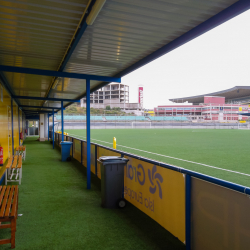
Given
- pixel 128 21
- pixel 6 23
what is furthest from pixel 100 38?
Result: pixel 6 23

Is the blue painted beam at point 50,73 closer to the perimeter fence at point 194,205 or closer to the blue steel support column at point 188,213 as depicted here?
the perimeter fence at point 194,205

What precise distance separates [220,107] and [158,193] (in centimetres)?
9889

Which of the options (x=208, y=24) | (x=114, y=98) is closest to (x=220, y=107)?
(x=114, y=98)

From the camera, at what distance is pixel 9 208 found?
369cm

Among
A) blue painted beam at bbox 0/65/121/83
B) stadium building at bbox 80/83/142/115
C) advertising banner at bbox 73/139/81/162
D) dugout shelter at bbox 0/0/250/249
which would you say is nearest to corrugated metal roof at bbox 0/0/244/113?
dugout shelter at bbox 0/0/250/249

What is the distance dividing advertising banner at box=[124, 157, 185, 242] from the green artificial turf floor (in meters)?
0.24

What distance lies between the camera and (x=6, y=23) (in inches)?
166

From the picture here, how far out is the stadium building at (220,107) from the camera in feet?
302

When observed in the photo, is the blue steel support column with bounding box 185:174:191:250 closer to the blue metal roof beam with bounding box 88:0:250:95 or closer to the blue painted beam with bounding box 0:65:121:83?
the blue metal roof beam with bounding box 88:0:250:95

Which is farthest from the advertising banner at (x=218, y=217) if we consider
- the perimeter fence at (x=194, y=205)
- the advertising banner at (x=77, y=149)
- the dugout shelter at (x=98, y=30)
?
the advertising banner at (x=77, y=149)

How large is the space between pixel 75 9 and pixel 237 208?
139 inches

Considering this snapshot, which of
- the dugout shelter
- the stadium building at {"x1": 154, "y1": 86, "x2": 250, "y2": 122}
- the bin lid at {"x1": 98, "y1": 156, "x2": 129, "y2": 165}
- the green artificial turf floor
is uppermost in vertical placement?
the stadium building at {"x1": 154, "y1": 86, "x2": 250, "y2": 122}

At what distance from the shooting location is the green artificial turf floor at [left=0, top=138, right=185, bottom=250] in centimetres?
376

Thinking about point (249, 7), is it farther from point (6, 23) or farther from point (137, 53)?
point (6, 23)
